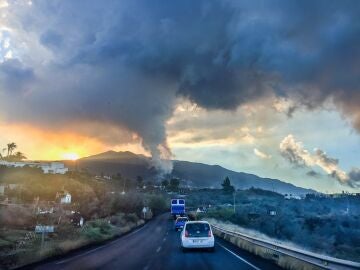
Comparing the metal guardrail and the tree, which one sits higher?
the tree

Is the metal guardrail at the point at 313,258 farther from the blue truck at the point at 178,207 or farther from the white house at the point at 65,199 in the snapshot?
the white house at the point at 65,199

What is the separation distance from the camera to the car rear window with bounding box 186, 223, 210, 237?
22780 mm

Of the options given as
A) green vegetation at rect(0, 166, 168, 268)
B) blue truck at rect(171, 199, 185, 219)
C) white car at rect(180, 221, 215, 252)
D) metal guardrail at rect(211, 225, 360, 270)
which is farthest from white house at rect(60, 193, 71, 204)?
metal guardrail at rect(211, 225, 360, 270)

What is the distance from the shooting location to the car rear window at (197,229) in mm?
22780

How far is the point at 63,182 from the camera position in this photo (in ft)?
380

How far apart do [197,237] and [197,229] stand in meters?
0.49

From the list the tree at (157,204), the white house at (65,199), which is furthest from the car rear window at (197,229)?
the tree at (157,204)

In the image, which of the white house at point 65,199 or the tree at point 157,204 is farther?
the tree at point 157,204

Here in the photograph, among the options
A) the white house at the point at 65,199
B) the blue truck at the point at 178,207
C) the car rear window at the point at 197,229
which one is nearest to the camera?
the car rear window at the point at 197,229

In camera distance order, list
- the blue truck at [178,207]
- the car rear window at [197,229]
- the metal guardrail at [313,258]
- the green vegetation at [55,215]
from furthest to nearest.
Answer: the blue truck at [178,207] < the green vegetation at [55,215] < the car rear window at [197,229] < the metal guardrail at [313,258]

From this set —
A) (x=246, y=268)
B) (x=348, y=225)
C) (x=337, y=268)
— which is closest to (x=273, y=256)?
(x=246, y=268)

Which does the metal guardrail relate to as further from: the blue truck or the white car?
the blue truck

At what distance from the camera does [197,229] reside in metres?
23.0

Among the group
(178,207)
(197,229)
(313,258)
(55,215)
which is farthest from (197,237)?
(178,207)
